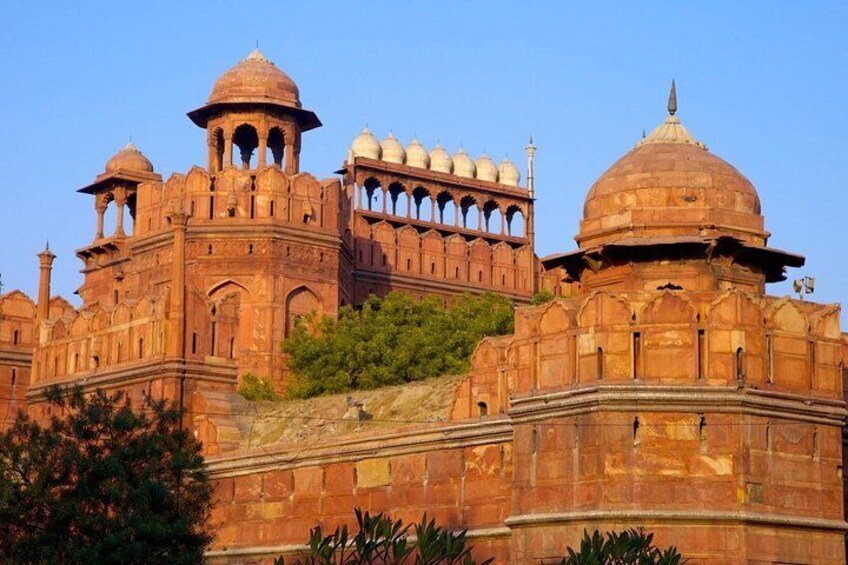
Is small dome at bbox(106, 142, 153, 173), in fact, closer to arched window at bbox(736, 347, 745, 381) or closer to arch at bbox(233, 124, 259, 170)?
arch at bbox(233, 124, 259, 170)

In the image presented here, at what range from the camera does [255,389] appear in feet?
144

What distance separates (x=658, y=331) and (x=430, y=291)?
26407 millimetres

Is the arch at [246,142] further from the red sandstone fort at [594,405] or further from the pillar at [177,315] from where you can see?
the pillar at [177,315]

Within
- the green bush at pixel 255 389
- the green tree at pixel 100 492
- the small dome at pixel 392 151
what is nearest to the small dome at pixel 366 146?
the small dome at pixel 392 151

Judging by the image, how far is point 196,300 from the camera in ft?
126

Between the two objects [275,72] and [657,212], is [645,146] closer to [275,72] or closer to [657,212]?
[657,212]

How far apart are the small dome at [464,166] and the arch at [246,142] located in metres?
10.2

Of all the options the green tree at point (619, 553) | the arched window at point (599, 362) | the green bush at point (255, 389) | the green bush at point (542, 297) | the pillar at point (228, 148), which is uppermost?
the pillar at point (228, 148)

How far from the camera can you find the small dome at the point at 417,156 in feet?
193

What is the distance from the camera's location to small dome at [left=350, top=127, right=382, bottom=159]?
2269 inches

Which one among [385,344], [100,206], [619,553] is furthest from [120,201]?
[619,553]

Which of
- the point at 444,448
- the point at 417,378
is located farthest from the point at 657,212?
the point at 417,378

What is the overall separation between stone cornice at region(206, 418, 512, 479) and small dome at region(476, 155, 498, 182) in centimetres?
2599

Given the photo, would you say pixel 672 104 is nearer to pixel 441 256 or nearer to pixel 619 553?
pixel 619 553
